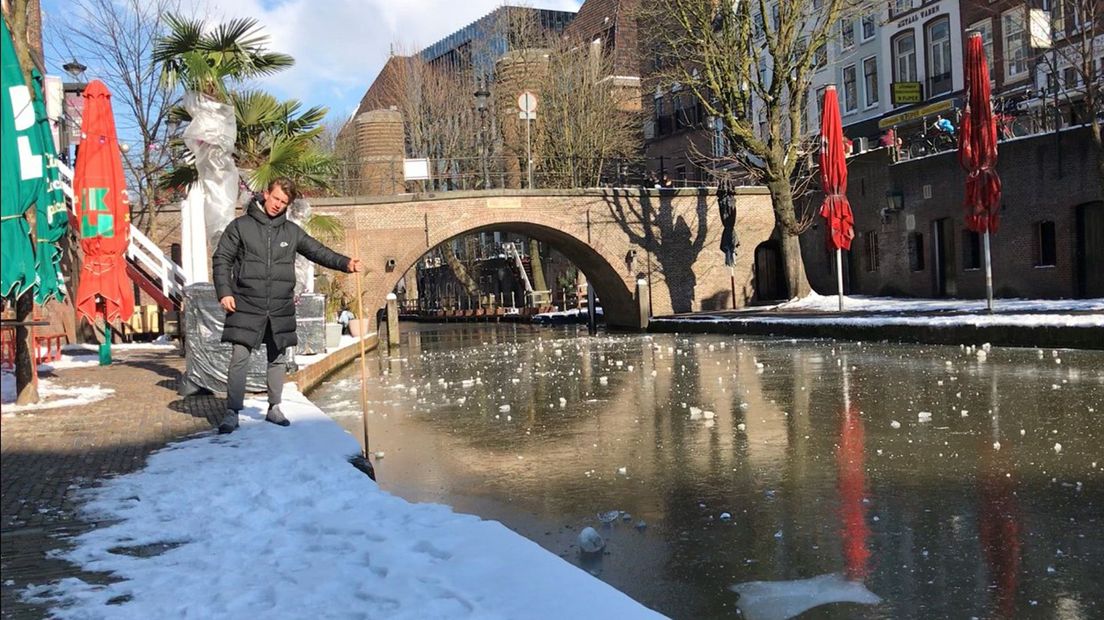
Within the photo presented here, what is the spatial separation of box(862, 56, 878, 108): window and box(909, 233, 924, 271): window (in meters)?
9.55

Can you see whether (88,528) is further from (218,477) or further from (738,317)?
(738,317)

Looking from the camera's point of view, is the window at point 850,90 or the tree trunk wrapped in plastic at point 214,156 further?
the window at point 850,90

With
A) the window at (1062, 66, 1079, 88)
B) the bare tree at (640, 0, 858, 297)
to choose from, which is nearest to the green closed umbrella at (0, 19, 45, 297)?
the bare tree at (640, 0, 858, 297)

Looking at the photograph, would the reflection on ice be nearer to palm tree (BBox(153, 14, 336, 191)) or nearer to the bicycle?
palm tree (BBox(153, 14, 336, 191))

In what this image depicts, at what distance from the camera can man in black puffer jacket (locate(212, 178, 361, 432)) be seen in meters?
7.11

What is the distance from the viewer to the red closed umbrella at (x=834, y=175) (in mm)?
21391

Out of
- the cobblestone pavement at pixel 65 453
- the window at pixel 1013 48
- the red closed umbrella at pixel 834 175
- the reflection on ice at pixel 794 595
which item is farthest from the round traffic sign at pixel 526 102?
the reflection on ice at pixel 794 595

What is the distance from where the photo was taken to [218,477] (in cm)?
539

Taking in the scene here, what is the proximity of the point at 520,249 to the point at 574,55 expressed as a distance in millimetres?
14700

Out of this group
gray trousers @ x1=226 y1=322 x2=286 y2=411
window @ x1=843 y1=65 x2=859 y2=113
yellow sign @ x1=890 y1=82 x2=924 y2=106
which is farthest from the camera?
window @ x1=843 y1=65 x2=859 y2=113

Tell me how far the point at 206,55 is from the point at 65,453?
10283mm

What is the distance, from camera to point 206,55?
15.3m

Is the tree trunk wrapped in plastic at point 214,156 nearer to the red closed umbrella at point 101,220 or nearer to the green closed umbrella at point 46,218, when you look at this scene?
the red closed umbrella at point 101,220

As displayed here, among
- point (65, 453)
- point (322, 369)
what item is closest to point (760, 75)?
point (322, 369)
